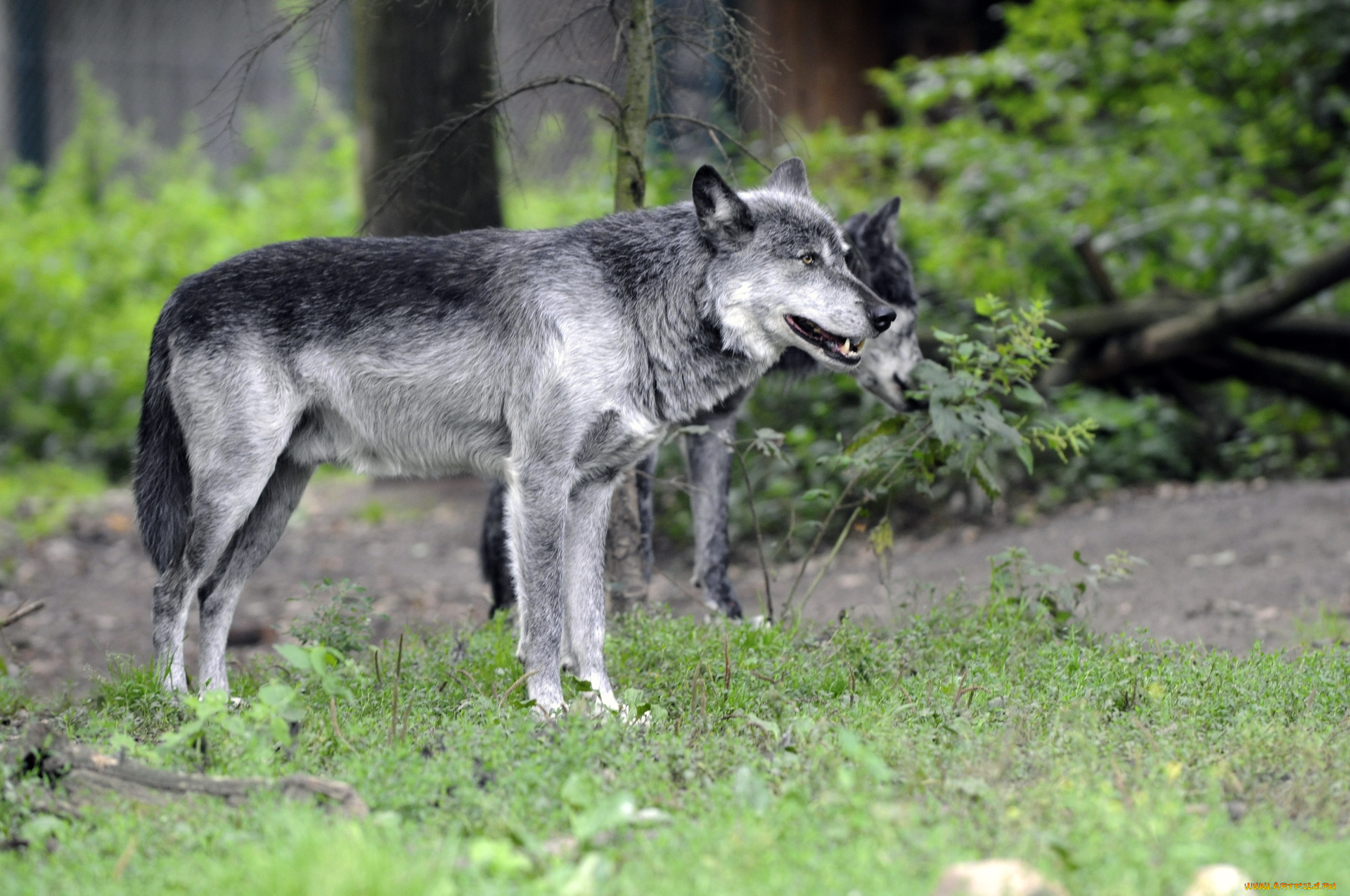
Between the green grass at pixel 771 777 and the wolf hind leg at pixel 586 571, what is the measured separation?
235 millimetres

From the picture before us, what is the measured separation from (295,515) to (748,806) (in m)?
8.06

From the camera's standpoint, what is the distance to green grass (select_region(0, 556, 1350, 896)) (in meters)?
2.69

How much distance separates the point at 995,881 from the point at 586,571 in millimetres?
2290

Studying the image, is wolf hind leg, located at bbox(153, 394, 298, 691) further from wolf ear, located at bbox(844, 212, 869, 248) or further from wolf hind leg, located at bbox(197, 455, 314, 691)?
wolf ear, located at bbox(844, 212, 869, 248)

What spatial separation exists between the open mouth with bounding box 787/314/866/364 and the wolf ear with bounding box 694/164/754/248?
1.13ft

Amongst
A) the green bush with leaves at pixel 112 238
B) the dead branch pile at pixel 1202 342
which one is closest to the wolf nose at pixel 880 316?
the dead branch pile at pixel 1202 342

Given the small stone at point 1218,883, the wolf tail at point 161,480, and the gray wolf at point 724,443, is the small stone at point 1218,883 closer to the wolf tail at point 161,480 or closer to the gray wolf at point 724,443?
the gray wolf at point 724,443

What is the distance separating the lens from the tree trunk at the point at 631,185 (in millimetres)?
5211

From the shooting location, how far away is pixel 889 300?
6262 mm

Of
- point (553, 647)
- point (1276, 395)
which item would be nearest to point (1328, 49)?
point (1276, 395)

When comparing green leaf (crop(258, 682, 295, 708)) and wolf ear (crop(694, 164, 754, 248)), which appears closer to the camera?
green leaf (crop(258, 682, 295, 708))

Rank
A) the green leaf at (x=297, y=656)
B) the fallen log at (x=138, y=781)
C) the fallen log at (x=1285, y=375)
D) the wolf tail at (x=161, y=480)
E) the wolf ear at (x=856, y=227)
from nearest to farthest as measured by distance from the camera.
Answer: the fallen log at (x=138, y=781), the green leaf at (x=297, y=656), the wolf tail at (x=161, y=480), the wolf ear at (x=856, y=227), the fallen log at (x=1285, y=375)

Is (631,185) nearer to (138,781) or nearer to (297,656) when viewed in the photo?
(297,656)

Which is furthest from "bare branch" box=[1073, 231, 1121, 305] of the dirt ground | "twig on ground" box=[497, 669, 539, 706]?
"twig on ground" box=[497, 669, 539, 706]
